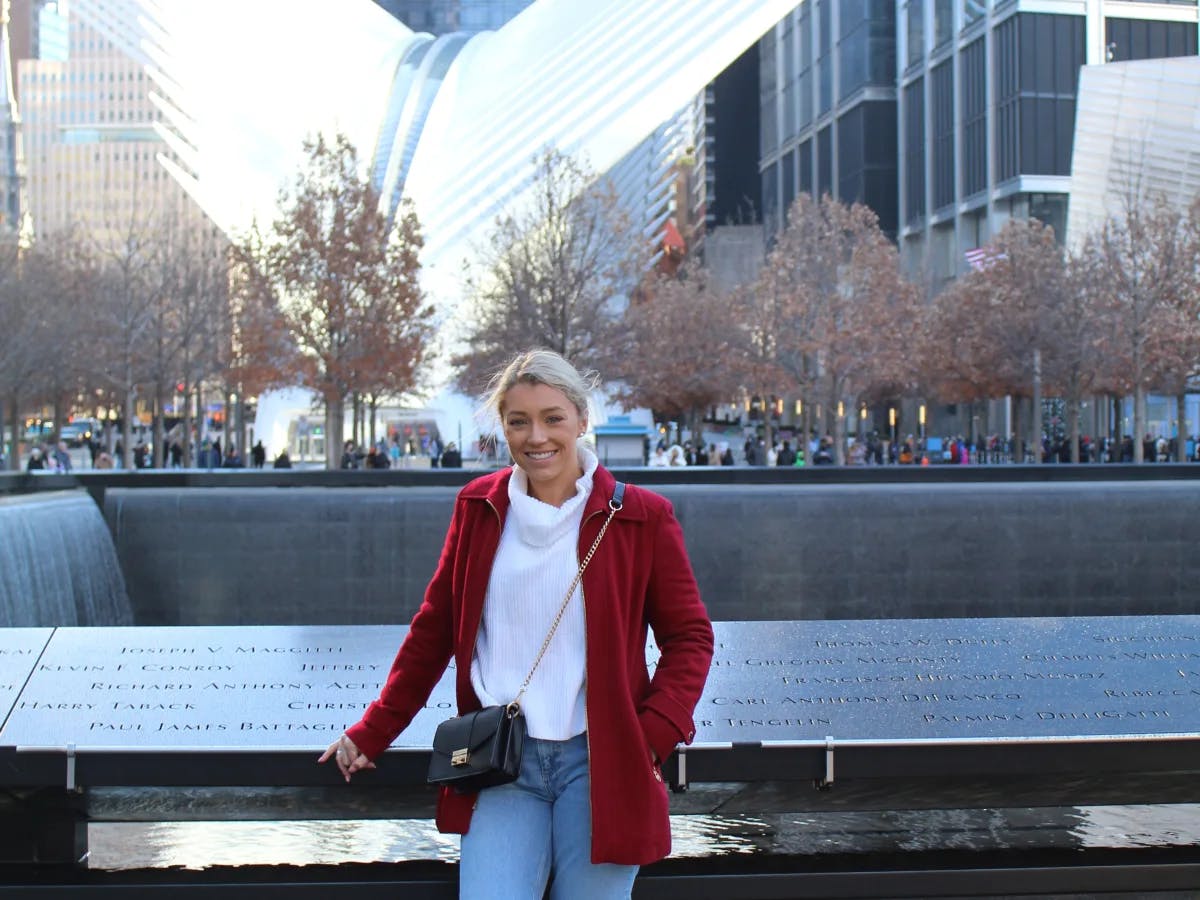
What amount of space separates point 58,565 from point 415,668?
910cm

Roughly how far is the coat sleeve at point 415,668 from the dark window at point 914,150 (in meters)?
70.0

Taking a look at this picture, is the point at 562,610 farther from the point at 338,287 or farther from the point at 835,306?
the point at 835,306

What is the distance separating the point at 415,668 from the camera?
323cm

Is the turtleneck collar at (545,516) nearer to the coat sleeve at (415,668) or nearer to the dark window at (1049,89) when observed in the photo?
the coat sleeve at (415,668)

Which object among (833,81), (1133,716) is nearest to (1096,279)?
(1133,716)

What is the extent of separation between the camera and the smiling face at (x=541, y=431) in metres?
3.15

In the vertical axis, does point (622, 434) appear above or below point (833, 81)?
below

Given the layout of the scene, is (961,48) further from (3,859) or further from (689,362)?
(3,859)

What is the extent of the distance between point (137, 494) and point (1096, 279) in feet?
97.8

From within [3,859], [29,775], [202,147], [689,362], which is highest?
[202,147]

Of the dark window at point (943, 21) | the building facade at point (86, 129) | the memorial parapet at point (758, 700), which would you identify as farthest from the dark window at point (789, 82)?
the memorial parapet at point (758, 700)

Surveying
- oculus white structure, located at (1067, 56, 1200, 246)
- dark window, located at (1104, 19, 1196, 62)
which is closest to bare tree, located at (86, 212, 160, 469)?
oculus white structure, located at (1067, 56, 1200, 246)

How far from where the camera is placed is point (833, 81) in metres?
80.8

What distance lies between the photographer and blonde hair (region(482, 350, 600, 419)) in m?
3.18
